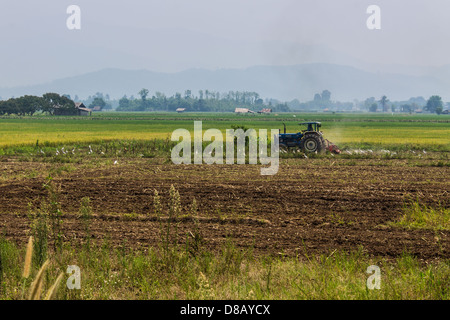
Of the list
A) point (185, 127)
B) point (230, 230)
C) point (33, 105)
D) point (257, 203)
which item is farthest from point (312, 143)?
point (33, 105)

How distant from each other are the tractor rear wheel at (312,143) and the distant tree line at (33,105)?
11610cm

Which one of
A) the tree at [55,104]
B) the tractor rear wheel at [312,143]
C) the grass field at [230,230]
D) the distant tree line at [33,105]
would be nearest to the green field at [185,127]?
the tractor rear wheel at [312,143]

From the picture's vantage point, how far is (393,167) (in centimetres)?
2253

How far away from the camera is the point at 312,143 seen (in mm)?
27531

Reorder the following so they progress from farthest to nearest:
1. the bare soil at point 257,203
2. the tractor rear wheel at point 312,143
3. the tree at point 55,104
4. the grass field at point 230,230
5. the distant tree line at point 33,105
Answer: the tree at point 55,104
the distant tree line at point 33,105
the tractor rear wheel at point 312,143
the bare soil at point 257,203
the grass field at point 230,230

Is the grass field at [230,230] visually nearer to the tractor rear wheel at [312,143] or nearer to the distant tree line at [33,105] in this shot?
the tractor rear wheel at [312,143]

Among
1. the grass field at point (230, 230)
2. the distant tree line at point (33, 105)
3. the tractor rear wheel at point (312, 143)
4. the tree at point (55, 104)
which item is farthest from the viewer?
the tree at point (55, 104)

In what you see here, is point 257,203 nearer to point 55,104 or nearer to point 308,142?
point 308,142

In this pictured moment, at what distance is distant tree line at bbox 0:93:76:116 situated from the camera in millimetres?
129000

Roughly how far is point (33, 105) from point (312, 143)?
118541 mm

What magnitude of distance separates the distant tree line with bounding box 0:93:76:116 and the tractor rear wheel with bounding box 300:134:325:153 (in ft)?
381

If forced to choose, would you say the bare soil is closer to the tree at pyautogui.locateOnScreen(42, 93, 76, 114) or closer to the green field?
the green field

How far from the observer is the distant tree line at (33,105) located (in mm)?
129000
